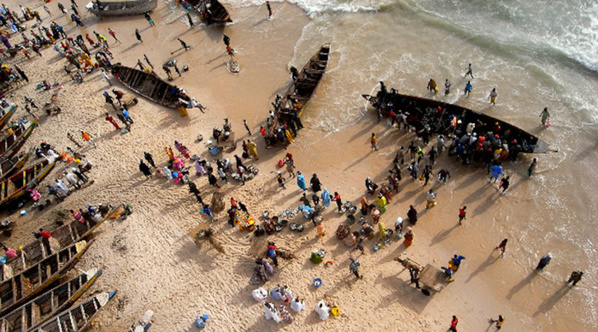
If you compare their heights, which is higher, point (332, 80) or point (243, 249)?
point (332, 80)

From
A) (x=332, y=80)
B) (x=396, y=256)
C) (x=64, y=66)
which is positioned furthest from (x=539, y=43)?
(x=64, y=66)

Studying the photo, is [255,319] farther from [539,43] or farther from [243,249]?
[539,43]

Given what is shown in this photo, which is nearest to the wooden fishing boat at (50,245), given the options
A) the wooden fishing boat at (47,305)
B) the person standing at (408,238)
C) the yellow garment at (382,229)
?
the wooden fishing boat at (47,305)

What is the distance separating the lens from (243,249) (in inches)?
779

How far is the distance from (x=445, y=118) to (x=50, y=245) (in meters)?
23.4

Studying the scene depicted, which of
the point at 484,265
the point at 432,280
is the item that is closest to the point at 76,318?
the point at 432,280

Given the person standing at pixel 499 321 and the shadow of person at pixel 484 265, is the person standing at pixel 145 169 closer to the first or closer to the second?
the shadow of person at pixel 484 265

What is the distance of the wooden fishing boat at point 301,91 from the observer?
2609cm

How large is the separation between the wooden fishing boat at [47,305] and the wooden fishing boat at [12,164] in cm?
1134

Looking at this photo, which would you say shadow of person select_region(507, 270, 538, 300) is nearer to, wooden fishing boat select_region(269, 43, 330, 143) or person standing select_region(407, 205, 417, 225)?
person standing select_region(407, 205, 417, 225)

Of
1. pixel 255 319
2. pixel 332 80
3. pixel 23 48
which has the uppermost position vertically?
pixel 23 48

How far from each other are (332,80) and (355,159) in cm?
806

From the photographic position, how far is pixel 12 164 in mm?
26016

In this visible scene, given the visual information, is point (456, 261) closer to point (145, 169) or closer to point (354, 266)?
point (354, 266)
